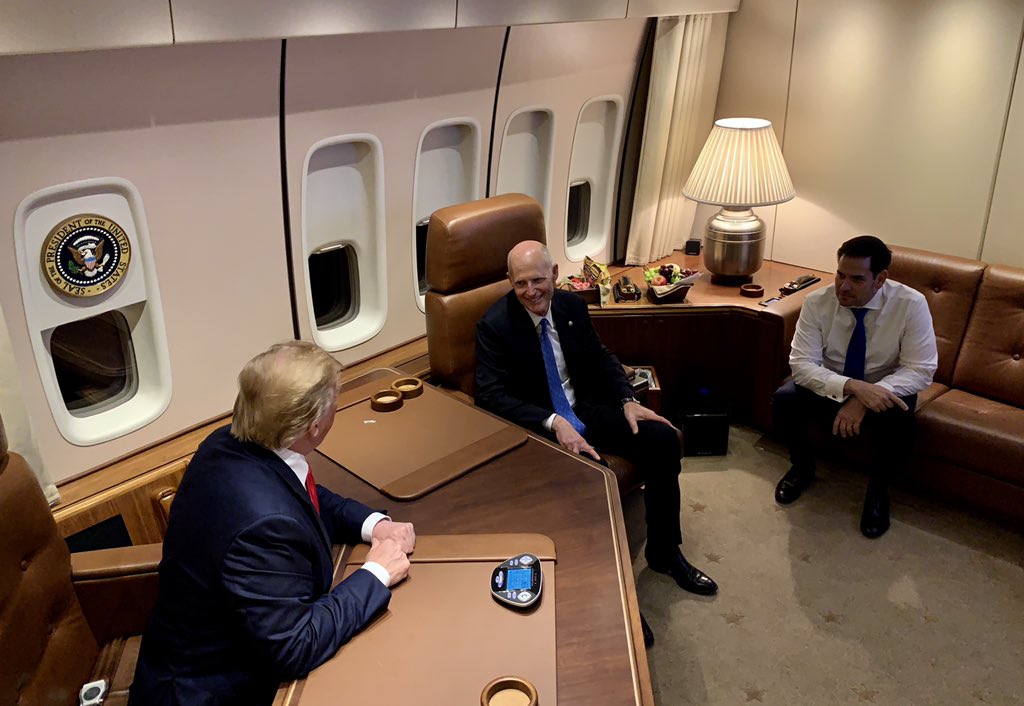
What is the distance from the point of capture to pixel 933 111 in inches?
167

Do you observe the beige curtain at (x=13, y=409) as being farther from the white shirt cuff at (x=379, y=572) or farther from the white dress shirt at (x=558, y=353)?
the white dress shirt at (x=558, y=353)

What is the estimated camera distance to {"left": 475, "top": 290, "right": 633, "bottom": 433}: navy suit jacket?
3.20 metres

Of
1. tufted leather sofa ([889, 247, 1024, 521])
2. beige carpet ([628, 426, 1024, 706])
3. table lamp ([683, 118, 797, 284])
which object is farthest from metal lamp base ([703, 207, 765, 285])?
beige carpet ([628, 426, 1024, 706])

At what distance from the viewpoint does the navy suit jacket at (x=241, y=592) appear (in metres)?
1.75

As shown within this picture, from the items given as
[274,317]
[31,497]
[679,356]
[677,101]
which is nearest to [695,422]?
[679,356]

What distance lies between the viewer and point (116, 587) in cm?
226

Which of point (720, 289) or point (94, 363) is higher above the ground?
point (94, 363)

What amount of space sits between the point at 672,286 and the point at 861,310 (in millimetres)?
1034

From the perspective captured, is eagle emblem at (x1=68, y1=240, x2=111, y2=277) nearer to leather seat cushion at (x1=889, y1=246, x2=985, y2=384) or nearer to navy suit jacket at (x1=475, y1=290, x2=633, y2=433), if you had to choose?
navy suit jacket at (x1=475, y1=290, x2=633, y2=433)

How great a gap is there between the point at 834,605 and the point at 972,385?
1459 mm

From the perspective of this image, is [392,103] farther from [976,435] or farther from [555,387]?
[976,435]

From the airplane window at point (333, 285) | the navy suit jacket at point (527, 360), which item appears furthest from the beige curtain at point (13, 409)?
the navy suit jacket at point (527, 360)

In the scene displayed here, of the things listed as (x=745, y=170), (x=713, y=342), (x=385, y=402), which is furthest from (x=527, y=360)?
(x=745, y=170)

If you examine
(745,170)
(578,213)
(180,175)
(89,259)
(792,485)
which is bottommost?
(792,485)
